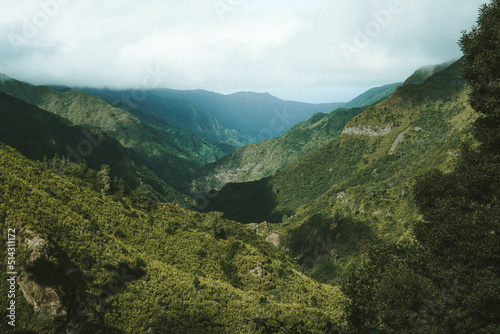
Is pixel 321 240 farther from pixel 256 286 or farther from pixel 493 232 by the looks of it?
pixel 493 232

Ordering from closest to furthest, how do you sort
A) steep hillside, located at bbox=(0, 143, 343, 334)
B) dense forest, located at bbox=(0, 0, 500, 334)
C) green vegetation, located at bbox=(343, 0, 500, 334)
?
green vegetation, located at bbox=(343, 0, 500, 334) → dense forest, located at bbox=(0, 0, 500, 334) → steep hillside, located at bbox=(0, 143, 343, 334)

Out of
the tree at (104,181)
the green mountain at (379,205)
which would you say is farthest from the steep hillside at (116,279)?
the green mountain at (379,205)

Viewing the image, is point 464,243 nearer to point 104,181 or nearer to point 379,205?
point 104,181

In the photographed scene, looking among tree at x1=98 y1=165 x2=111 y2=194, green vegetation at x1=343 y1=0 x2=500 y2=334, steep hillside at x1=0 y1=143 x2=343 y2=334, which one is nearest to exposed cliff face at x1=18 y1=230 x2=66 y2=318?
steep hillside at x1=0 y1=143 x2=343 y2=334

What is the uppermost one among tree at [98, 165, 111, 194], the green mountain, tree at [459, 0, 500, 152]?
tree at [459, 0, 500, 152]

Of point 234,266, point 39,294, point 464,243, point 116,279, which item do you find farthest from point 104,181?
point 464,243

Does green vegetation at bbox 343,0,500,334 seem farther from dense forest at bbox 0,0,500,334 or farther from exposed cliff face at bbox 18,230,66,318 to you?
exposed cliff face at bbox 18,230,66,318
